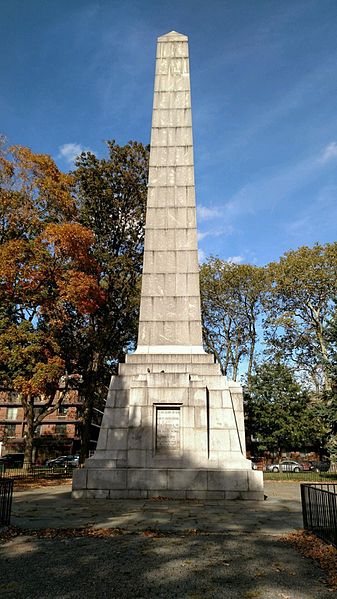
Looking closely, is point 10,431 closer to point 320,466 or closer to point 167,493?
point 320,466

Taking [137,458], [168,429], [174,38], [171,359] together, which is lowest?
[137,458]

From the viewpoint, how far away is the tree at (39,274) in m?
19.3

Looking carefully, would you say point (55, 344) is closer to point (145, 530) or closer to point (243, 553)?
point (145, 530)

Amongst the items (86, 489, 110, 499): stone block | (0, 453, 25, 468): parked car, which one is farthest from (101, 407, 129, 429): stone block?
(0, 453, 25, 468): parked car

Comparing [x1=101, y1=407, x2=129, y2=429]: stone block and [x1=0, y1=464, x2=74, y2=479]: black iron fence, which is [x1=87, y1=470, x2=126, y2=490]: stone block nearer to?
[x1=101, y1=407, x2=129, y2=429]: stone block

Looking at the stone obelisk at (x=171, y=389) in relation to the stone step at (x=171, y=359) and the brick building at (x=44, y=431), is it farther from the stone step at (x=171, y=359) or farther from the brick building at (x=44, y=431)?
the brick building at (x=44, y=431)

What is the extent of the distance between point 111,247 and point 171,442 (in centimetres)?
1660

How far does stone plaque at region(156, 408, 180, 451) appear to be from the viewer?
467 inches

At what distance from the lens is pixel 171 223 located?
14.9m

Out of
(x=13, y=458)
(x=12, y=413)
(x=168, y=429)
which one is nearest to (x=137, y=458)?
(x=168, y=429)

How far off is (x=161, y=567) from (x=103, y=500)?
6130 mm

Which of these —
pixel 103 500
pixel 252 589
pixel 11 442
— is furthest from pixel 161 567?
pixel 11 442

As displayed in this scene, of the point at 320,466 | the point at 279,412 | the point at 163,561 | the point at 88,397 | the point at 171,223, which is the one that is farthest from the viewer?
the point at 320,466

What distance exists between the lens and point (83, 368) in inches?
1000
